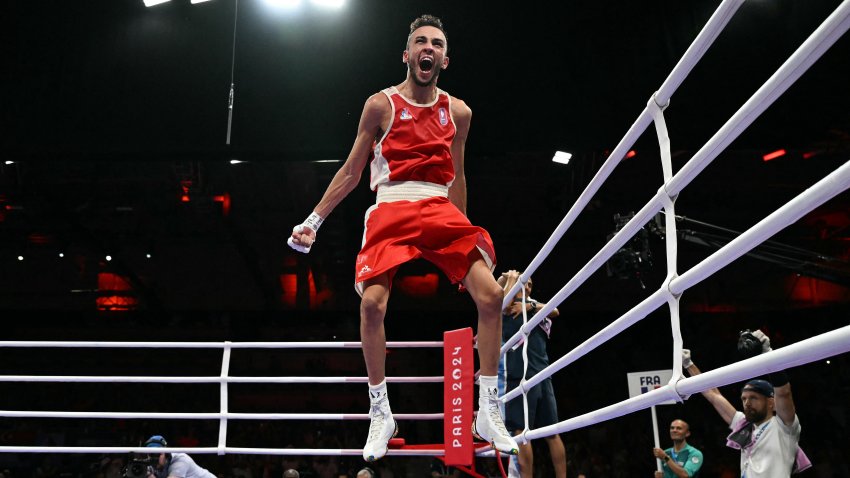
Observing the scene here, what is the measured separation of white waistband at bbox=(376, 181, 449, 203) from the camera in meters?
2.66

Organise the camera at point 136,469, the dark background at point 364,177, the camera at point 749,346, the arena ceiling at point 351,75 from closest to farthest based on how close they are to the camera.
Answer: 1. the camera at point 749,346
2. the camera at point 136,469
3. the arena ceiling at point 351,75
4. the dark background at point 364,177

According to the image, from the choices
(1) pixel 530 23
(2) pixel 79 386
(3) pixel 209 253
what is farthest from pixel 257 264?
(1) pixel 530 23

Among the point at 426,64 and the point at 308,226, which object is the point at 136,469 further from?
the point at 426,64

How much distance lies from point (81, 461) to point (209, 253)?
4087 millimetres

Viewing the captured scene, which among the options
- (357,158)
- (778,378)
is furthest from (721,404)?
(357,158)

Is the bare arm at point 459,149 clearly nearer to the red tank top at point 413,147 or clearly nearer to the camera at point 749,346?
the red tank top at point 413,147

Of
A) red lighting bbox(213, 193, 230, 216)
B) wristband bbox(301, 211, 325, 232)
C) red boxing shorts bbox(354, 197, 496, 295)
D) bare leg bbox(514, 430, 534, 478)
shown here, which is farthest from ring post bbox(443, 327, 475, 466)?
red lighting bbox(213, 193, 230, 216)

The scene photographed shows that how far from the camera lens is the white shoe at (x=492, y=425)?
253 cm

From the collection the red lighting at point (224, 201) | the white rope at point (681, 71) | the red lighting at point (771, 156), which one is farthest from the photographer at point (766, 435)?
the red lighting at point (224, 201)

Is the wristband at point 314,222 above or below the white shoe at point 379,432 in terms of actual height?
above

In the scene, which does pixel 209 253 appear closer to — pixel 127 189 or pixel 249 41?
pixel 127 189

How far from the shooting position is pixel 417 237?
8.44 ft

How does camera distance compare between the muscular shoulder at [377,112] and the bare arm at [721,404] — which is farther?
the bare arm at [721,404]

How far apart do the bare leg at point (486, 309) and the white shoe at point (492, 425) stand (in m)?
0.10
